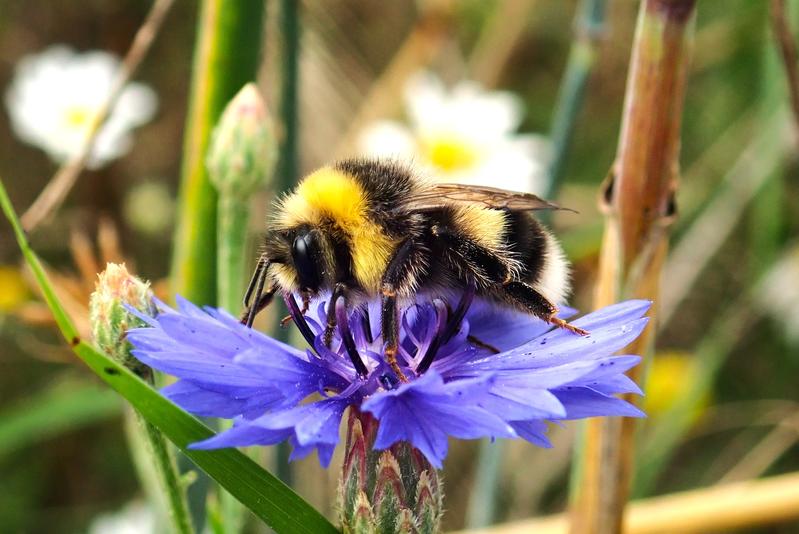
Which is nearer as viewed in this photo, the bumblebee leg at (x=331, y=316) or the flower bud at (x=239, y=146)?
the bumblebee leg at (x=331, y=316)

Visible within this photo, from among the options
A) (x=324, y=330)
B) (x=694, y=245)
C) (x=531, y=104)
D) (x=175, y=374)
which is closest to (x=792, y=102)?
(x=324, y=330)

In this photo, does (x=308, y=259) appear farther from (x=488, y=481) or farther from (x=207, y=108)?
(x=488, y=481)

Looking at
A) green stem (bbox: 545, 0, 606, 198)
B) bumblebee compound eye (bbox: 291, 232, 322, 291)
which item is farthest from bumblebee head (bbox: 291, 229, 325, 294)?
green stem (bbox: 545, 0, 606, 198)

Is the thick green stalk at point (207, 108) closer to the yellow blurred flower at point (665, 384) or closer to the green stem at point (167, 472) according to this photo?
the green stem at point (167, 472)

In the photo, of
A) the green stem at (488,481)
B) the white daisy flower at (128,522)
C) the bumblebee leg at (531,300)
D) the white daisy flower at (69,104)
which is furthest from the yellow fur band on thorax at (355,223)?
the white daisy flower at (69,104)

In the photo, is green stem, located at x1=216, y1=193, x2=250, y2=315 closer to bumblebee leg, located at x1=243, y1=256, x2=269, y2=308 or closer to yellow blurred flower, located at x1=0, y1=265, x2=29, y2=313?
bumblebee leg, located at x1=243, y1=256, x2=269, y2=308
